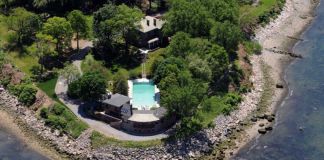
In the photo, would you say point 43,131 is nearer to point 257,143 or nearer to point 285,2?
point 257,143

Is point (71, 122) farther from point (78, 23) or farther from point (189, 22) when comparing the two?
point (189, 22)

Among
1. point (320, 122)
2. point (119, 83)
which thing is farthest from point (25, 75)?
point (320, 122)

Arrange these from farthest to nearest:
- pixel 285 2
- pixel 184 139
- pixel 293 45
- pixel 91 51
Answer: pixel 285 2, pixel 293 45, pixel 91 51, pixel 184 139

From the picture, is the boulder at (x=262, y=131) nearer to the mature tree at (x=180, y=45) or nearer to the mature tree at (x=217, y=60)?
the mature tree at (x=217, y=60)

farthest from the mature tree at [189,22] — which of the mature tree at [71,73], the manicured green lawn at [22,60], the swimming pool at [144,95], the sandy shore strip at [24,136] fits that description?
the sandy shore strip at [24,136]

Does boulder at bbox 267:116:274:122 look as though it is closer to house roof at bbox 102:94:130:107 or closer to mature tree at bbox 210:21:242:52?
mature tree at bbox 210:21:242:52

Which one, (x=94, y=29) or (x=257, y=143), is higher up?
(x=94, y=29)
